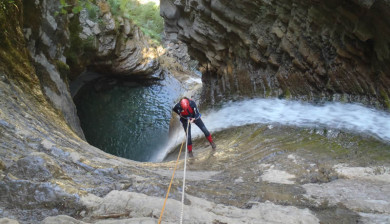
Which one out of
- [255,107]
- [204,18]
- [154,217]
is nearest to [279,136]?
[255,107]

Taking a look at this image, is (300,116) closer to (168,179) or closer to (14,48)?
(168,179)

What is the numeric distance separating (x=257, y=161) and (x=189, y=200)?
302 centimetres

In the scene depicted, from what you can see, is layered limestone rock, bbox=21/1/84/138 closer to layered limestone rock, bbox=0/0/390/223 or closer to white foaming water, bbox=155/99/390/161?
layered limestone rock, bbox=0/0/390/223

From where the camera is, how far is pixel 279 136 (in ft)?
23.1

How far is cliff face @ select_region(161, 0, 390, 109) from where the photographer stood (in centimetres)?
588

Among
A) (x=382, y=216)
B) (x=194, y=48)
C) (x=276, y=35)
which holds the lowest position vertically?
(x=382, y=216)

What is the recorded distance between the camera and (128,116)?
1602 cm

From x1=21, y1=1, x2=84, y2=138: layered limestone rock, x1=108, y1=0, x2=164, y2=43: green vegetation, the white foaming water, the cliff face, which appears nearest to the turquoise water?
the white foaming water

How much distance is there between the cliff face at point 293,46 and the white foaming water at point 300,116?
295mm

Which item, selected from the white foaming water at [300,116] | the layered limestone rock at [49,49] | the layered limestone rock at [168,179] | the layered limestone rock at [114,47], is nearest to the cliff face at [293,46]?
the white foaming water at [300,116]

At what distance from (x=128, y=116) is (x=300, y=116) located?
10943 mm

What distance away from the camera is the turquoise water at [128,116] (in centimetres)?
1332

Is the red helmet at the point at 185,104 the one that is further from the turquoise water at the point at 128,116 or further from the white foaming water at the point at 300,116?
the turquoise water at the point at 128,116

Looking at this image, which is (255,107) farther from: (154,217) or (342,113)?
(154,217)
